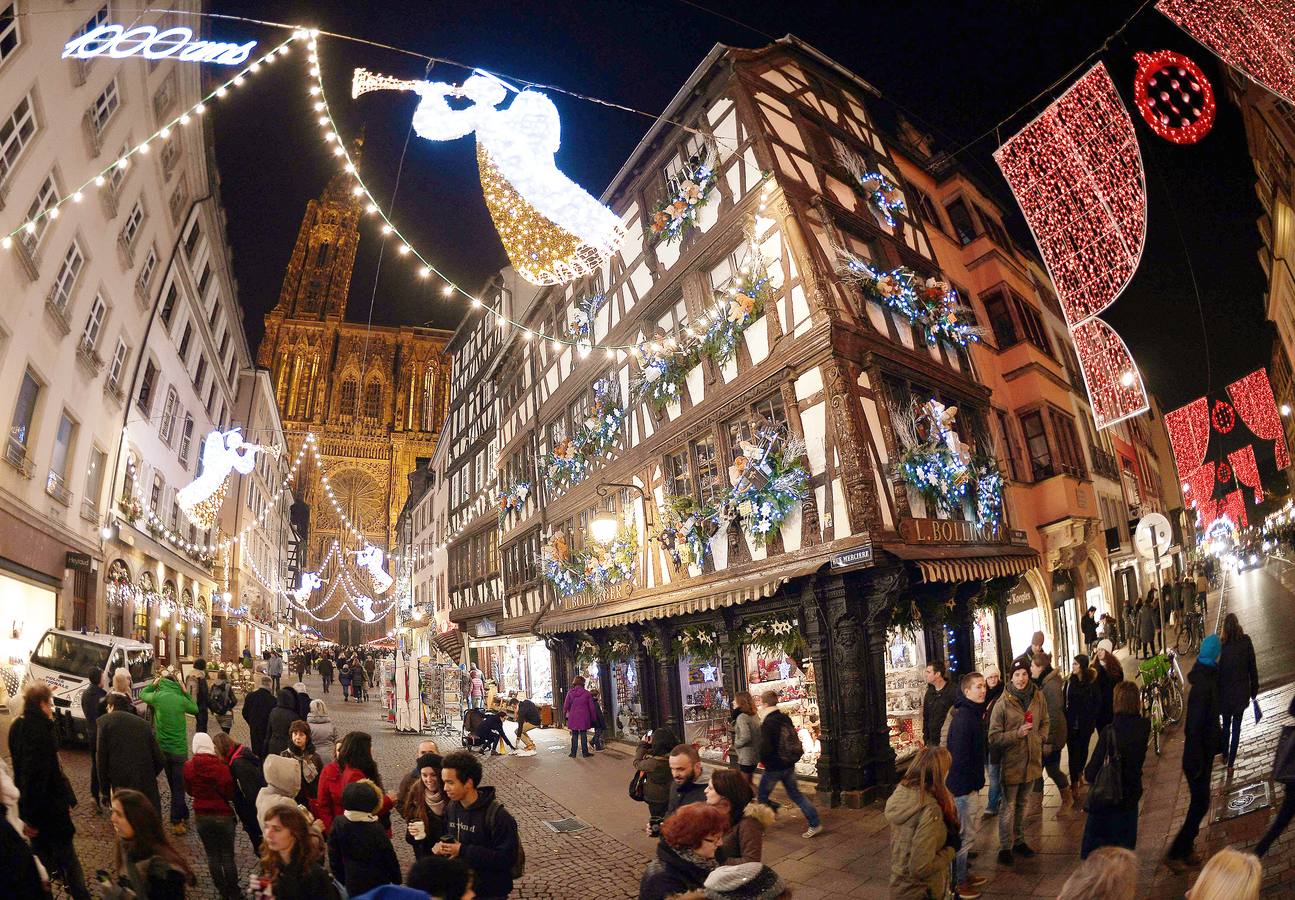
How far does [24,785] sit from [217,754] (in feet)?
3.91

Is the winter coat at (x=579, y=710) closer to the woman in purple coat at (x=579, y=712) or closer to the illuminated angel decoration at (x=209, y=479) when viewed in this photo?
the woman in purple coat at (x=579, y=712)

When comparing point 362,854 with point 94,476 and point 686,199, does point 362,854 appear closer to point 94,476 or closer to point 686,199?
point 686,199

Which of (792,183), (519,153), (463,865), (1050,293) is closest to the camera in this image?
(463,865)

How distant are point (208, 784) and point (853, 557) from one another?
7.28 metres

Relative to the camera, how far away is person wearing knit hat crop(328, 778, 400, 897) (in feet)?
12.6

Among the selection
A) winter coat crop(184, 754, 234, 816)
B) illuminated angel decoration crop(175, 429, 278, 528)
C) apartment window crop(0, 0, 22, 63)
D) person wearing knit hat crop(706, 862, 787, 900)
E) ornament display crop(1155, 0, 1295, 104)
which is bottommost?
person wearing knit hat crop(706, 862, 787, 900)

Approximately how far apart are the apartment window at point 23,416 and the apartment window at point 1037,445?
770 inches

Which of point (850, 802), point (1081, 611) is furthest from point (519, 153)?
point (1081, 611)

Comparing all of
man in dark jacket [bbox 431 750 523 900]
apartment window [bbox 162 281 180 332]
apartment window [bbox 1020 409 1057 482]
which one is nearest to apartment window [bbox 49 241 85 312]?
apartment window [bbox 162 281 180 332]

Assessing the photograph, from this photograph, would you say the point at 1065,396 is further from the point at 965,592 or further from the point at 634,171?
the point at 634,171

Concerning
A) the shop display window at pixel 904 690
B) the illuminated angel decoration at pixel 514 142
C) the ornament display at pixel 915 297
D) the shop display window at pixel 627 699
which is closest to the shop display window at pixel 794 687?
the shop display window at pixel 904 690

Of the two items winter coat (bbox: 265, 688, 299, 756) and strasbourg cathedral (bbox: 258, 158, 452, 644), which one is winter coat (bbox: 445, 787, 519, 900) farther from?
strasbourg cathedral (bbox: 258, 158, 452, 644)

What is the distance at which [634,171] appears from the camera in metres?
15.6

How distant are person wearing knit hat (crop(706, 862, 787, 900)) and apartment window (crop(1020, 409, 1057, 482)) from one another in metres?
14.4
